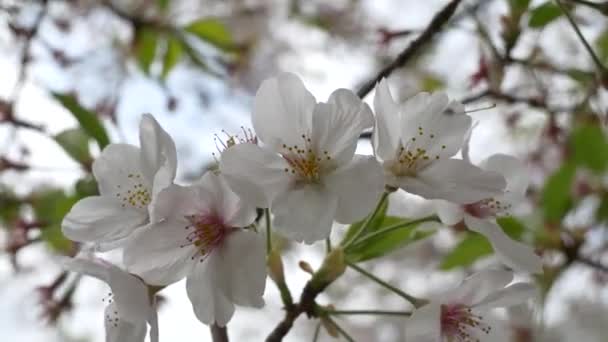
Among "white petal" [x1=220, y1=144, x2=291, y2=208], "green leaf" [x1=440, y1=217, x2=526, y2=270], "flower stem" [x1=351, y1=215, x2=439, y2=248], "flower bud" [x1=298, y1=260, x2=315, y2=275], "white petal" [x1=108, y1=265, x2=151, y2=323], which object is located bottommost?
"green leaf" [x1=440, y1=217, x2=526, y2=270]

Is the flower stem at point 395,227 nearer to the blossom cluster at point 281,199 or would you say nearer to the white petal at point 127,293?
the blossom cluster at point 281,199

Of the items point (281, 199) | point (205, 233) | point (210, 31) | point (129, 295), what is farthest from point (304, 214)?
point (210, 31)

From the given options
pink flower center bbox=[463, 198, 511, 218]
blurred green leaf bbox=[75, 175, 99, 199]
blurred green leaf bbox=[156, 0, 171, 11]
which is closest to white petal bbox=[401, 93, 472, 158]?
pink flower center bbox=[463, 198, 511, 218]

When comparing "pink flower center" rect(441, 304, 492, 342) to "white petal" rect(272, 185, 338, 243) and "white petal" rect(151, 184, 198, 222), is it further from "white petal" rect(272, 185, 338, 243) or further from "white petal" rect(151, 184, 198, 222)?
"white petal" rect(151, 184, 198, 222)

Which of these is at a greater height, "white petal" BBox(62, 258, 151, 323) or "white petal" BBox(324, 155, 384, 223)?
"white petal" BBox(324, 155, 384, 223)

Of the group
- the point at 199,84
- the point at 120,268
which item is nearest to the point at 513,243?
the point at 120,268

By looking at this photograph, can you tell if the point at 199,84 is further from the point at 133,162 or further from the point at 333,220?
the point at 333,220
